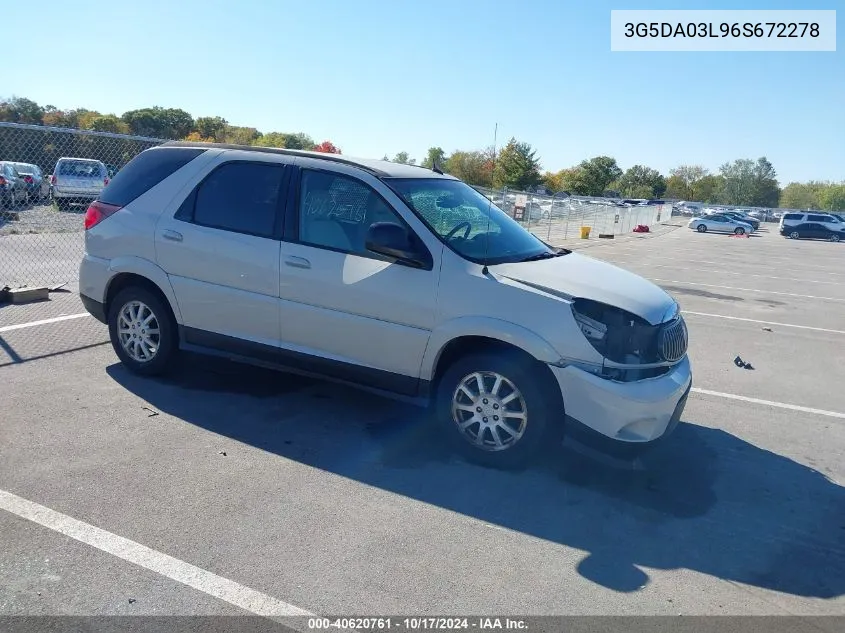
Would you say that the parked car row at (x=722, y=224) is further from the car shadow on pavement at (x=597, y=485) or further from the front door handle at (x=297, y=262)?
the front door handle at (x=297, y=262)

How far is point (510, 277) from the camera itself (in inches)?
179

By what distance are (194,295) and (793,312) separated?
426 inches

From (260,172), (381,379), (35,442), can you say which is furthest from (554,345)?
(35,442)

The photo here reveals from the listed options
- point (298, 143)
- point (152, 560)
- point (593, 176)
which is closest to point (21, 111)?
point (298, 143)

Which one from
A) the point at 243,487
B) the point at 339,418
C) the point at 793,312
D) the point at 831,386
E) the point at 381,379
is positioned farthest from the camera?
the point at 793,312

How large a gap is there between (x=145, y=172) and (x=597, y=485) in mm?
4352

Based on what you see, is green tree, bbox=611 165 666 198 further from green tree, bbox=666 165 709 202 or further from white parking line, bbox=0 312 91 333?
white parking line, bbox=0 312 91 333

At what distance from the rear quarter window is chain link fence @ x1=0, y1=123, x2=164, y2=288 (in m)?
2.27

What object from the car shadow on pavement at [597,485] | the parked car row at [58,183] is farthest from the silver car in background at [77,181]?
the car shadow on pavement at [597,485]

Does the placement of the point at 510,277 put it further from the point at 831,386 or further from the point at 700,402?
the point at 831,386

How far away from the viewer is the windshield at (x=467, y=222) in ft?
16.0

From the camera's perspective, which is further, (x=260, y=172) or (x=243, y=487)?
(x=260, y=172)

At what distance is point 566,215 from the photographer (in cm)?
2916

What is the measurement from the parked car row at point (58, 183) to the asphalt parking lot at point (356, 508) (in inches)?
298
